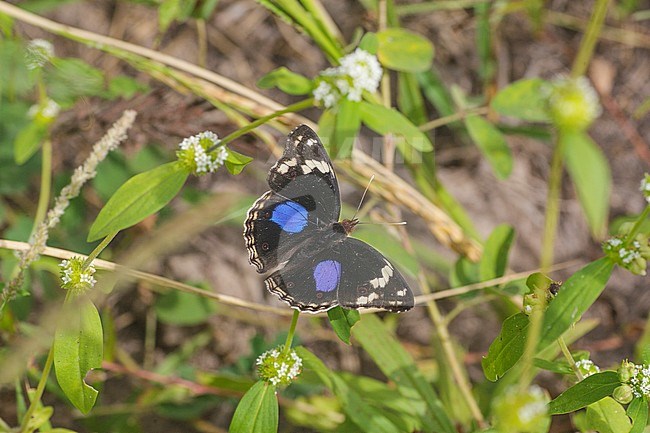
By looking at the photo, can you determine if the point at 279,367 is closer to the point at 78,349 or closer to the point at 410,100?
the point at 78,349

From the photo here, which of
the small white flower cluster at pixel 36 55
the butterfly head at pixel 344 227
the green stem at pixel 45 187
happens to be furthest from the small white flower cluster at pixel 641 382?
the small white flower cluster at pixel 36 55

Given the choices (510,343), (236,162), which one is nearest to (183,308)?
(236,162)

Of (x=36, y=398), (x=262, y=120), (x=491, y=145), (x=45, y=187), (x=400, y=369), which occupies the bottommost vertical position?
(x=36, y=398)

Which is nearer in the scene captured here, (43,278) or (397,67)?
(397,67)

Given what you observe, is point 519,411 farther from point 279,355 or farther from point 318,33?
point 318,33

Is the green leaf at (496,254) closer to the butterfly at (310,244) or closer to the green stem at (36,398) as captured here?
the butterfly at (310,244)

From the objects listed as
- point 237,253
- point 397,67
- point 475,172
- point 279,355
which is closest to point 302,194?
point 279,355
